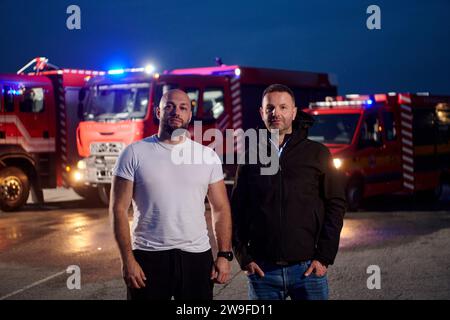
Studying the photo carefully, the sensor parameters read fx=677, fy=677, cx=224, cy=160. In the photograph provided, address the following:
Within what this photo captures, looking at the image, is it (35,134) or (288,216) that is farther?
(35,134)


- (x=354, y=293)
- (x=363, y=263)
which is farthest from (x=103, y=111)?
(x=354, y=293)

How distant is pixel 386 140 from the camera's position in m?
13.3

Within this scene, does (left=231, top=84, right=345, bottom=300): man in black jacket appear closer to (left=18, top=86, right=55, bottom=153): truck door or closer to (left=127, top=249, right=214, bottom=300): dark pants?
(left=127, top=249, right=214, bottom=300): dark pants

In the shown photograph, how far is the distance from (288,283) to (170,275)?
0.63m

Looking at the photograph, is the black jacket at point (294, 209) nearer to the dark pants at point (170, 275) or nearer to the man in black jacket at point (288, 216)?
the man in black jacket at point (288, 216)

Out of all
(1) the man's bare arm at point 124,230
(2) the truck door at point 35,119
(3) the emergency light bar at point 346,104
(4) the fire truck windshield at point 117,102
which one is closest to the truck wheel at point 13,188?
(2) the truck door at point 35,119

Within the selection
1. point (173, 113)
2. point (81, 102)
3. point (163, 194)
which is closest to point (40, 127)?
point (81, 102)

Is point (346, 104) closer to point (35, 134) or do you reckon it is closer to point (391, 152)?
point (391, 152)

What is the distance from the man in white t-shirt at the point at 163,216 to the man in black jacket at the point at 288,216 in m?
0.26

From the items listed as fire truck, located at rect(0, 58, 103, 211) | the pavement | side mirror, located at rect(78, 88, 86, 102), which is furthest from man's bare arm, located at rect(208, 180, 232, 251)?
side mirror, located at rect(78, 88, 86, 102)
